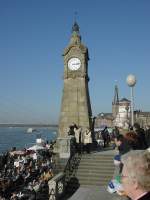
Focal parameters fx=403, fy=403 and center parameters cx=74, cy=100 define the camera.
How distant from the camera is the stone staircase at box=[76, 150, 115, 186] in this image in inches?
607

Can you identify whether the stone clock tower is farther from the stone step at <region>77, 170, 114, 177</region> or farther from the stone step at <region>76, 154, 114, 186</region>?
the stone step at <region>77, 170, 114, 177</region>

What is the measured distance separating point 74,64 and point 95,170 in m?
9.02

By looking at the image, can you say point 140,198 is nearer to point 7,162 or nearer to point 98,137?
point 7,162

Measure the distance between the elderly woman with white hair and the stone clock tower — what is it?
1975 cm

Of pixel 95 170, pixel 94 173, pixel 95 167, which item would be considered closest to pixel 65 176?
pixel 94 173

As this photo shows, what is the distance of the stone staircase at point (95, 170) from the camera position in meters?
15.4

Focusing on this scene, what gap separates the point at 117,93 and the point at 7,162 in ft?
368

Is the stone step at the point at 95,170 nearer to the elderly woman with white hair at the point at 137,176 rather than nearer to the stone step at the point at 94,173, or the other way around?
the stone step at the point at 94,173

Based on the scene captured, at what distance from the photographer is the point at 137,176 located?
2.91m

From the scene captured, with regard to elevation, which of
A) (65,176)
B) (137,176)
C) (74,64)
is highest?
(74,64)

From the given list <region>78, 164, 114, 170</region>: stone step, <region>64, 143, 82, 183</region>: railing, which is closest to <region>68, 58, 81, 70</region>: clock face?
<region>64, 143, 82, 183</region>: railing

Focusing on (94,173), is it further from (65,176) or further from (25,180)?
(25,180)

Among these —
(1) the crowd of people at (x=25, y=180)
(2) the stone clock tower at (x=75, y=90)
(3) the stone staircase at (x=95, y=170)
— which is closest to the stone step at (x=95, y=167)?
(3) the stone staircase at (x=95, y=170)

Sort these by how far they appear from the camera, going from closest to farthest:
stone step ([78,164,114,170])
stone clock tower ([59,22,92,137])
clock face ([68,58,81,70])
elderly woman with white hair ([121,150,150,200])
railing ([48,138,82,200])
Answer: elderly woman with white hair ([121,150,150,200])
railing ([48,138,82,200])
stone step ([78,164,114,170])
stone clock tower ([59,22,92,137])
clock face ([68,58,81,70])
